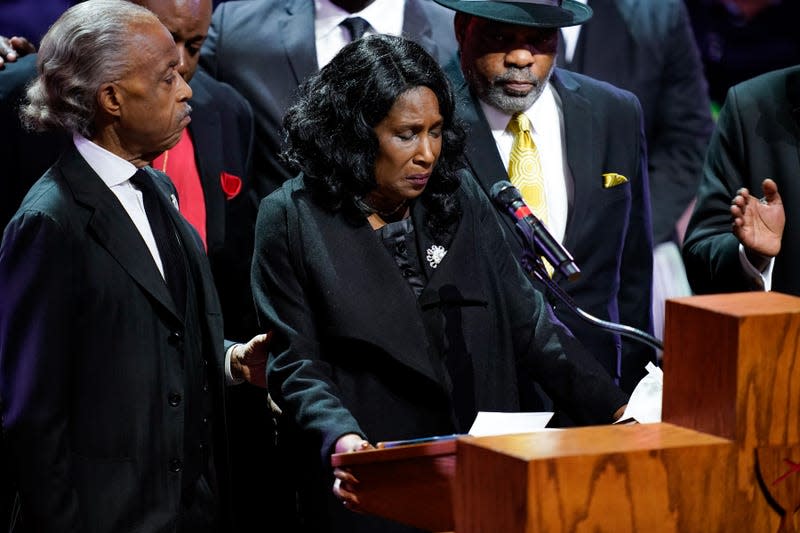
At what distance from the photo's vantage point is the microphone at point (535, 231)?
8.07 feet

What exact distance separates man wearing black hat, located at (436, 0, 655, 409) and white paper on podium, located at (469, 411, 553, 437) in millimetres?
1253

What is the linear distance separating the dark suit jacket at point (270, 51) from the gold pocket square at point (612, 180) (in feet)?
2.20

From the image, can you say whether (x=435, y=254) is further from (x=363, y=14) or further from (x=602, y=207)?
(x=363, y=14)

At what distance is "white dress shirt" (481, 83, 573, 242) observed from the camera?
3.65 m

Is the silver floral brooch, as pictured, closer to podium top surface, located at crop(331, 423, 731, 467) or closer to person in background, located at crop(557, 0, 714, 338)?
podium top surface, located at crop(331, 423, 731, 467)

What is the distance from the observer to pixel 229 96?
12.8 ft

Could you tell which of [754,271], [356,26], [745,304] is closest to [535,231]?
[745,304]

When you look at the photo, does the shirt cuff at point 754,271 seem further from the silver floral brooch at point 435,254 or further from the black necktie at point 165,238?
the black necktie at point 165,238

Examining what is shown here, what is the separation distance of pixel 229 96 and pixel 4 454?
5.15 feet

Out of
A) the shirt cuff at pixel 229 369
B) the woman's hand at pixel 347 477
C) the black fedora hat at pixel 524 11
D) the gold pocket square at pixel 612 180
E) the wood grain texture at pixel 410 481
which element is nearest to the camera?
the wood grain texture at pixel 410 481

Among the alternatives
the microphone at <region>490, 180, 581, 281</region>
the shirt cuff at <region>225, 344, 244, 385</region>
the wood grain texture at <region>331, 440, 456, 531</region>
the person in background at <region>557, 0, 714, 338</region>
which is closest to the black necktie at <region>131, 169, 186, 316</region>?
the shirt cuff at <region>225, 344, 244, 385</region>

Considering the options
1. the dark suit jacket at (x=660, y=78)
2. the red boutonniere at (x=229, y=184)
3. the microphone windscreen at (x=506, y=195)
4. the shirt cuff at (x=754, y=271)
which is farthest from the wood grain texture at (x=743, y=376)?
the dark suit jacket at (x=660, y=78)

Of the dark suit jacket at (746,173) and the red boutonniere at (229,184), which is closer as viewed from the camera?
the dark suit jacket at (746,173)

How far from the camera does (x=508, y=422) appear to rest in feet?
7.39
